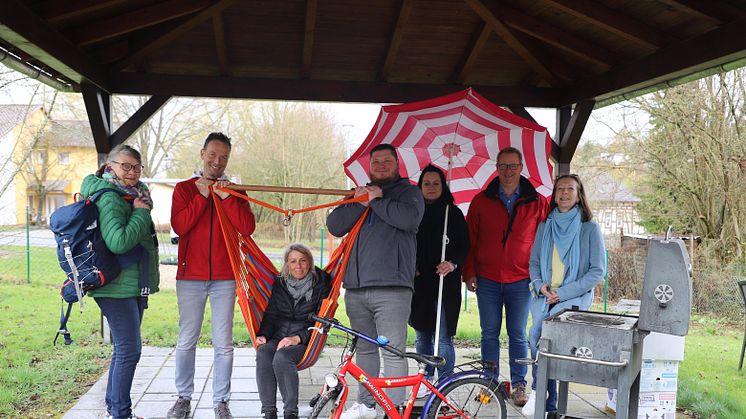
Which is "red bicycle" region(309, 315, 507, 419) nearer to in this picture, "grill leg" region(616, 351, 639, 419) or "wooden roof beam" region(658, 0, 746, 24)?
"grill leg" region(616, 351, 639, 419)

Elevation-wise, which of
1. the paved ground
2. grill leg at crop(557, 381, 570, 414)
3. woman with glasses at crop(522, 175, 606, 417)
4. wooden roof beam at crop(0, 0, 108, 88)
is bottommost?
the paved ground

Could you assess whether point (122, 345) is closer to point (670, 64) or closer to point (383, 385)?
point (383, 385)

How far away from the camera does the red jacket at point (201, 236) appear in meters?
3.07

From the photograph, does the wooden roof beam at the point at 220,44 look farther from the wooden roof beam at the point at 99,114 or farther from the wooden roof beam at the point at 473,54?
the wooden roof beam at the point at 473,54

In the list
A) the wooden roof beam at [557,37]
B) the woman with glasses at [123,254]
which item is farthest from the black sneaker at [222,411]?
the wooden roof beam at [557,37]

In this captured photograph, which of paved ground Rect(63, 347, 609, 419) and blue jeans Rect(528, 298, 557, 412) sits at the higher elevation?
blue jeans Rect(528, 298, 557, 412)

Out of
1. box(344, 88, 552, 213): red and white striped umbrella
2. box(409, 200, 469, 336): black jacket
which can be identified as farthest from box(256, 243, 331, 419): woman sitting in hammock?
box(344, 88, 552, 213): red and white striped umbrella

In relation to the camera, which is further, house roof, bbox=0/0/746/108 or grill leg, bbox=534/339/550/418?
house roof, bbox=0/0/746/108

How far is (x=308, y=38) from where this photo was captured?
14.3 ft

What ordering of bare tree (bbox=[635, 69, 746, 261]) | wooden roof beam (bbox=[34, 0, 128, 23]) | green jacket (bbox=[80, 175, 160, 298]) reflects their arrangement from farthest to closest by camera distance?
bare tree (bbox=[635, 69, 746, 261]) < wooden roof beam (bbox=[34, 0, 128, 23]) < green jacket (bbox=[80, 175, 160, 298])

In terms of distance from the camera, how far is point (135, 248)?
9.53ft

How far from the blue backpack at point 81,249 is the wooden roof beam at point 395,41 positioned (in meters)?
2.41

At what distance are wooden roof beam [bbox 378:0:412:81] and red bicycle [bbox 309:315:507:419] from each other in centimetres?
238

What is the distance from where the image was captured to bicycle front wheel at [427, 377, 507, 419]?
279cm
